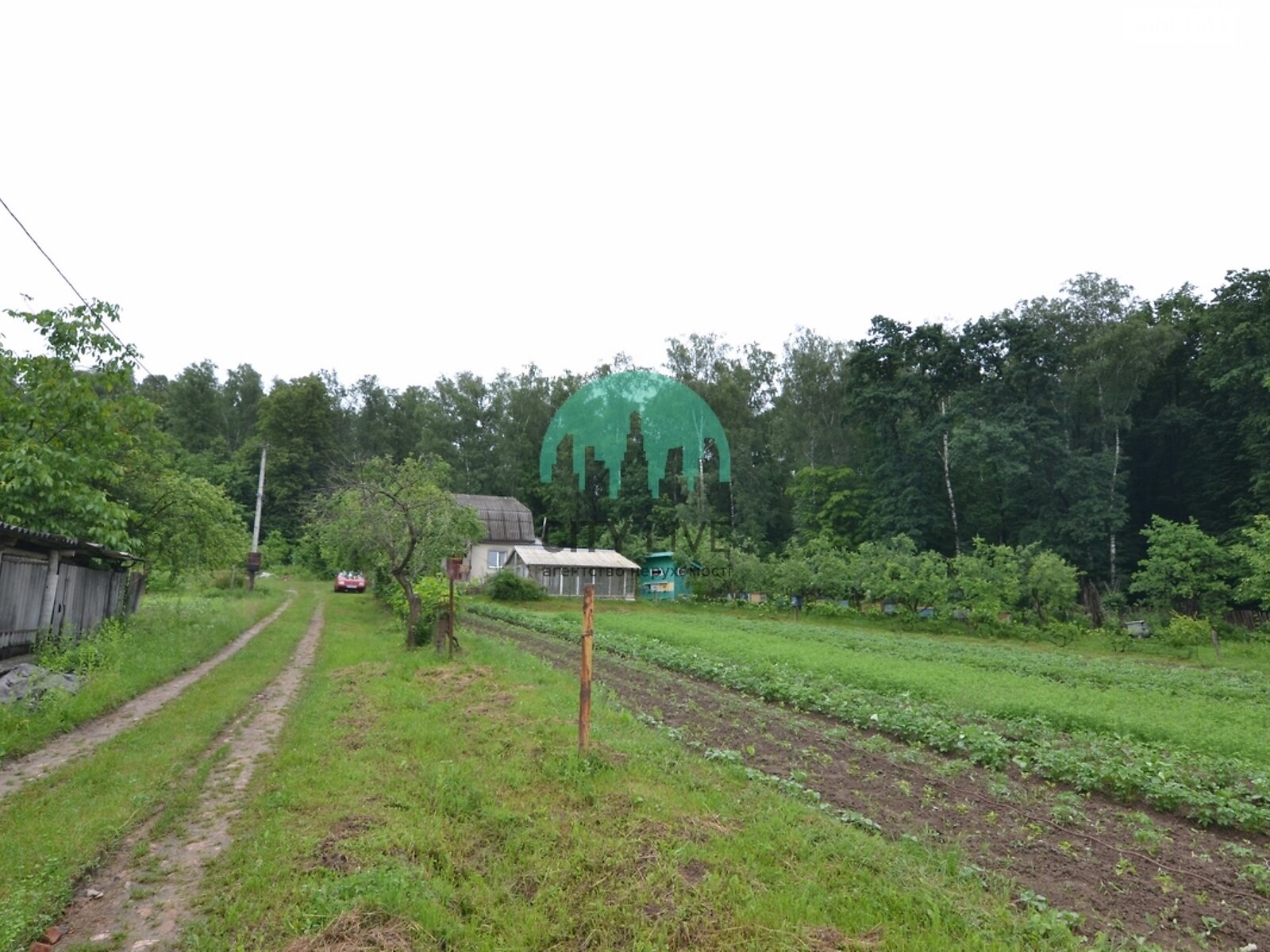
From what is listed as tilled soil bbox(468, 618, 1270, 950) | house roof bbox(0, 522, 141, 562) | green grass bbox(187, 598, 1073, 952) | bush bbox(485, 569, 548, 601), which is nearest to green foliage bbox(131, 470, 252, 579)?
house roof bbox(0, 522, 141, 562)

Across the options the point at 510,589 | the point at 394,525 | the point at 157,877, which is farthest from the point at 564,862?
the point at 510,589

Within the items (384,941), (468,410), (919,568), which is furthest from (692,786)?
(468,410)

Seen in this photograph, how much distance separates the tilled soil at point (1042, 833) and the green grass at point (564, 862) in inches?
23.6

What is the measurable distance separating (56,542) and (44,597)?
1.52 meters

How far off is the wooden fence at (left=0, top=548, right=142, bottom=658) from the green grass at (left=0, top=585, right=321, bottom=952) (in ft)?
10.5

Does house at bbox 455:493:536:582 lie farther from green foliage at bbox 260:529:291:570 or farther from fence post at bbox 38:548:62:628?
fence post at bbox 38:548:62:628

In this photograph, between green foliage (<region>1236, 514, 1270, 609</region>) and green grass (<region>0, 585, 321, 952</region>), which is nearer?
green grass (<region>0, 585, 321, 952</region>)

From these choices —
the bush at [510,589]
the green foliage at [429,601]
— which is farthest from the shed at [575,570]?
the green foliage at [429,601]

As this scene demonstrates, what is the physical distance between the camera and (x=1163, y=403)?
159ft

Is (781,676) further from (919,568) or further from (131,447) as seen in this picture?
(919,568)

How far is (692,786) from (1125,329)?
4526cm

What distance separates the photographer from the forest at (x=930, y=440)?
41.6 m

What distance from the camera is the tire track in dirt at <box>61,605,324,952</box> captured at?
14.3 ft

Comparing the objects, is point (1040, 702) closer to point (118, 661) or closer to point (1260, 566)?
point (1260, 566)
